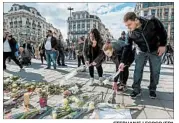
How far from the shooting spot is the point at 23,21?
307cm

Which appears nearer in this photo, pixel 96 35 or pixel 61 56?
pixel 96 35

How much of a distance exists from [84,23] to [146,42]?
967 mm

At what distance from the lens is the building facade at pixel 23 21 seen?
8.77ft

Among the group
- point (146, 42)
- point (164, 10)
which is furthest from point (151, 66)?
point (164, 10)

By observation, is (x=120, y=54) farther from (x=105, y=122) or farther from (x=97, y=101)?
(x=105, y=122)

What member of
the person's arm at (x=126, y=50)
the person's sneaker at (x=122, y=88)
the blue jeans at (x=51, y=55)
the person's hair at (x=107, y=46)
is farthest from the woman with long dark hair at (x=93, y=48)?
the blue jeans at (x=51, y=55)

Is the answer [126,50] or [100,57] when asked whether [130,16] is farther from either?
[100,57]

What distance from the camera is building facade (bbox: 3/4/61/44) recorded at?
2674 millimetres

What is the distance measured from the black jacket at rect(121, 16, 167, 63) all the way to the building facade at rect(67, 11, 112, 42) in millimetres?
524

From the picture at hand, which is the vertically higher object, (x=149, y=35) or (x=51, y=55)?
(x=149, y=35)

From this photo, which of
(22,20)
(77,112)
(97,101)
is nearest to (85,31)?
(22,20)

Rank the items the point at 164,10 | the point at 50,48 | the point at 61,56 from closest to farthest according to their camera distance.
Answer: the point at 164,10, the point at 50,48, the point at 61,56

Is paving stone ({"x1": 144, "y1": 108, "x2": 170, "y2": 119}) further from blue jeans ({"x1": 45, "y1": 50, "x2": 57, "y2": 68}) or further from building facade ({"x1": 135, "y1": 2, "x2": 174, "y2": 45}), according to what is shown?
blue jeans ({"x1": 45, "y1": 50, "x2": 57, "y2": 68})
